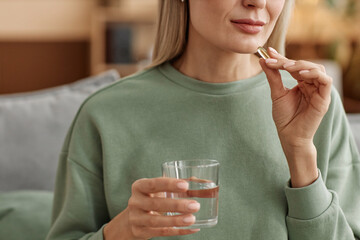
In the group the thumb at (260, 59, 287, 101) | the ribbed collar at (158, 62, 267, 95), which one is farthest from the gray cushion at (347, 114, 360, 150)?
the thumb at (260, 59, 287, 101)

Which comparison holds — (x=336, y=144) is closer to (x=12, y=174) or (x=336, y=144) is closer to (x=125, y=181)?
(x=125, y=181)

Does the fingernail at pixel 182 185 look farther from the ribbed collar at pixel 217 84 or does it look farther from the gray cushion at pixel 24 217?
the gray cushion at pixel 24 217

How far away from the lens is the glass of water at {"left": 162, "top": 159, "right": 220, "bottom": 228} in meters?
0.87

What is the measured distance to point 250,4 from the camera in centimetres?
105

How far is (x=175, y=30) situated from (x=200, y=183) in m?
0.48

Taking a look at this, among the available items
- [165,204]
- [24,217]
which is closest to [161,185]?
[165,204]

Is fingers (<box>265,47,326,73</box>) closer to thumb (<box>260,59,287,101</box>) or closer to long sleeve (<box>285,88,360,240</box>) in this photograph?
thumb (<box>260,59,287,101</box>)

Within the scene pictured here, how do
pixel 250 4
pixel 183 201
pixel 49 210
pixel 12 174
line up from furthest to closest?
pixel 12 174 < pixel 49 210 < pixel 250 4 < pixel 183 201

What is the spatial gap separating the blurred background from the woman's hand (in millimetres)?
4091

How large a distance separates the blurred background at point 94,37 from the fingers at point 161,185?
4.29 m

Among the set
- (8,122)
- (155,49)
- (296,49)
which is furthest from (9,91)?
(155,49)

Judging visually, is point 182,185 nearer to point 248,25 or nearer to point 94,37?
point 248,25

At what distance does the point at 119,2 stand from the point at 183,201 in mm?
4766

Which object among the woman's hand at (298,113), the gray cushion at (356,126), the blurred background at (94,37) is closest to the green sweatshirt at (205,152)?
the woman's hand at (298,113)
